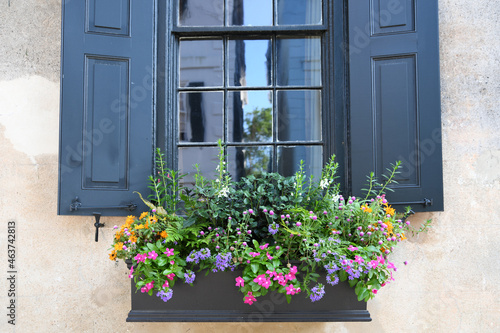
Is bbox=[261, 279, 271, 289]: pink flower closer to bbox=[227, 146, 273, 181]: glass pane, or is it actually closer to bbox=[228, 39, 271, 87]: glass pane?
bbox=[227, 146, 273, 181]: glass pane

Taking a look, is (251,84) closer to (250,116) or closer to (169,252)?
(250,116)

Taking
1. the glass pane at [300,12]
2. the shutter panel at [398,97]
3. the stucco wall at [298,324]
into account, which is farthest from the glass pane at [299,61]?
the stucco wall at [298,324]

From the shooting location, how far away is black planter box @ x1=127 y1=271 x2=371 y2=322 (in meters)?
2.36

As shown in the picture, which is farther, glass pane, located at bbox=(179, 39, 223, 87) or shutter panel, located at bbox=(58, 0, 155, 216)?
glass pane, located at bbox=(179, 39, 223, 87)

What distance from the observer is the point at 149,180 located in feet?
8.68

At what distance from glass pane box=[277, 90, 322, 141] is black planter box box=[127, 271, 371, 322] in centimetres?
100

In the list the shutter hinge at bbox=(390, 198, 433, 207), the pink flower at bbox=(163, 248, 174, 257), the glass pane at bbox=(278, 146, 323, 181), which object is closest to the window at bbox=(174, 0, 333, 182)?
the glass pane at bbox=(278, 146, 323, 181)

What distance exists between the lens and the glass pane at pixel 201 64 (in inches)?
119

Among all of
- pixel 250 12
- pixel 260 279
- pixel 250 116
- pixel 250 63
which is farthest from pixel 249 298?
pixel 250 12

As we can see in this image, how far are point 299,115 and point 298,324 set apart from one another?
1.25 meters

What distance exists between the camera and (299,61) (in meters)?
2.99

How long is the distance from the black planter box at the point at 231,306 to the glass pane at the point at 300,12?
5.38ft

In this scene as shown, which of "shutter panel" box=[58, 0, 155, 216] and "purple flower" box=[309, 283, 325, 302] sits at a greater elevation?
"shutter panel" box=[58, 0, 155, 216]

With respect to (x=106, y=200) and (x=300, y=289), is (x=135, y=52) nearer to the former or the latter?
(x=106, y=200)
